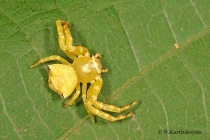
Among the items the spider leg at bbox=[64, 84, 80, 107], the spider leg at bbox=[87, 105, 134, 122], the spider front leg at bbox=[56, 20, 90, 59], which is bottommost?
the spider leg at bbox=[87, 105, 134, 122]

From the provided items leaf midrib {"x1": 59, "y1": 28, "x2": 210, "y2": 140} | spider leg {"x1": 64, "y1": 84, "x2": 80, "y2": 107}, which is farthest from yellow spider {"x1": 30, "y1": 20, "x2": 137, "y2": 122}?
leaf midrib {"x1": 59, "y1": 28, "x2": 210, "y2": 140}

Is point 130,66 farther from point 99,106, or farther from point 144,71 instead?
point 99,106

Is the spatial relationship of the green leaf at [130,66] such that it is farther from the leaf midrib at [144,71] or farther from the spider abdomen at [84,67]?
the spider abdomen at [84,67]

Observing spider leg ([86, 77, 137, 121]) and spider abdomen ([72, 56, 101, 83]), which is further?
spider abdomen ([72, 56, 101, 83])

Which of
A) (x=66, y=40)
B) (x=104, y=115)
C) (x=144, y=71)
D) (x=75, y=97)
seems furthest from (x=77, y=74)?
(x=144, y=71)

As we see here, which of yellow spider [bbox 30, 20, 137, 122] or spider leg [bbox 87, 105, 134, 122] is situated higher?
yellow spider [bbox 30, 20, 137, 122]

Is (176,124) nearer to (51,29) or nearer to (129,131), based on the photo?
(129,131)

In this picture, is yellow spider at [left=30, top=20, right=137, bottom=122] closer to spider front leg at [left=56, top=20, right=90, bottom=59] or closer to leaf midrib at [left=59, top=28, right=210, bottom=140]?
spider front leg at [left=56, top=20, right=90, bottom=59]
